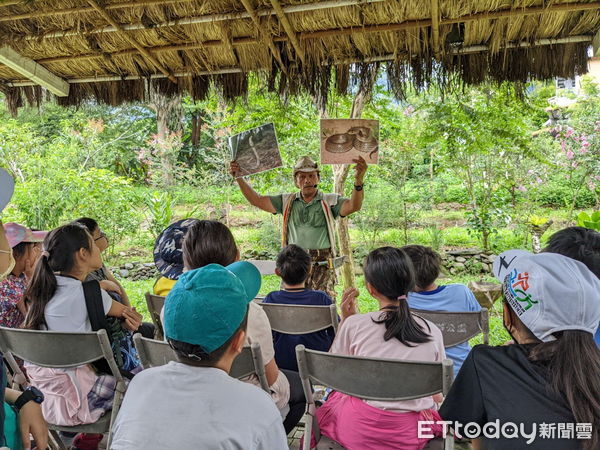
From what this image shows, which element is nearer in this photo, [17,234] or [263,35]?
[17,234]

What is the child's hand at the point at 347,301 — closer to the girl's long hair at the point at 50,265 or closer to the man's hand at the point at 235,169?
the girl's long hair at the point at 50,265

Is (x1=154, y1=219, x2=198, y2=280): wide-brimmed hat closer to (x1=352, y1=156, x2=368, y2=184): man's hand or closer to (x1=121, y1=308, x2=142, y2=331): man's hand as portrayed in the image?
(x1=121, y1=308, x2=142, y2=331): man's hand

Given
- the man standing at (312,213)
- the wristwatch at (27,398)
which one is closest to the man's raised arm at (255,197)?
the man standing at (312,213)

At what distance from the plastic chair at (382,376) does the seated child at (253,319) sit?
0.94 ft

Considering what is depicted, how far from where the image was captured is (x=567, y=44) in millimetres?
3209

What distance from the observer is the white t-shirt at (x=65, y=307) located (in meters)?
2.08

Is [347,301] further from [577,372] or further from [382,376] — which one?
[577,372]

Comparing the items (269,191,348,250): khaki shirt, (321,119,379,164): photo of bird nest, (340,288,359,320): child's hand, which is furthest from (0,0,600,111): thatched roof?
(340,288,359,320): child's hand

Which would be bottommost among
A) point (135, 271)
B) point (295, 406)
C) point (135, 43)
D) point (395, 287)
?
point (135, 271)

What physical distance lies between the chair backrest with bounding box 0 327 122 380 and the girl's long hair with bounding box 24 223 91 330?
0.43 feet

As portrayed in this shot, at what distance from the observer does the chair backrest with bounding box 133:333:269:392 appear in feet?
5.80

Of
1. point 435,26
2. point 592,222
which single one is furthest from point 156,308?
point 592,222

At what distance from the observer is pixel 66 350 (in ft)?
6.30

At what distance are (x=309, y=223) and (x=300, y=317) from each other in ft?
5.25
